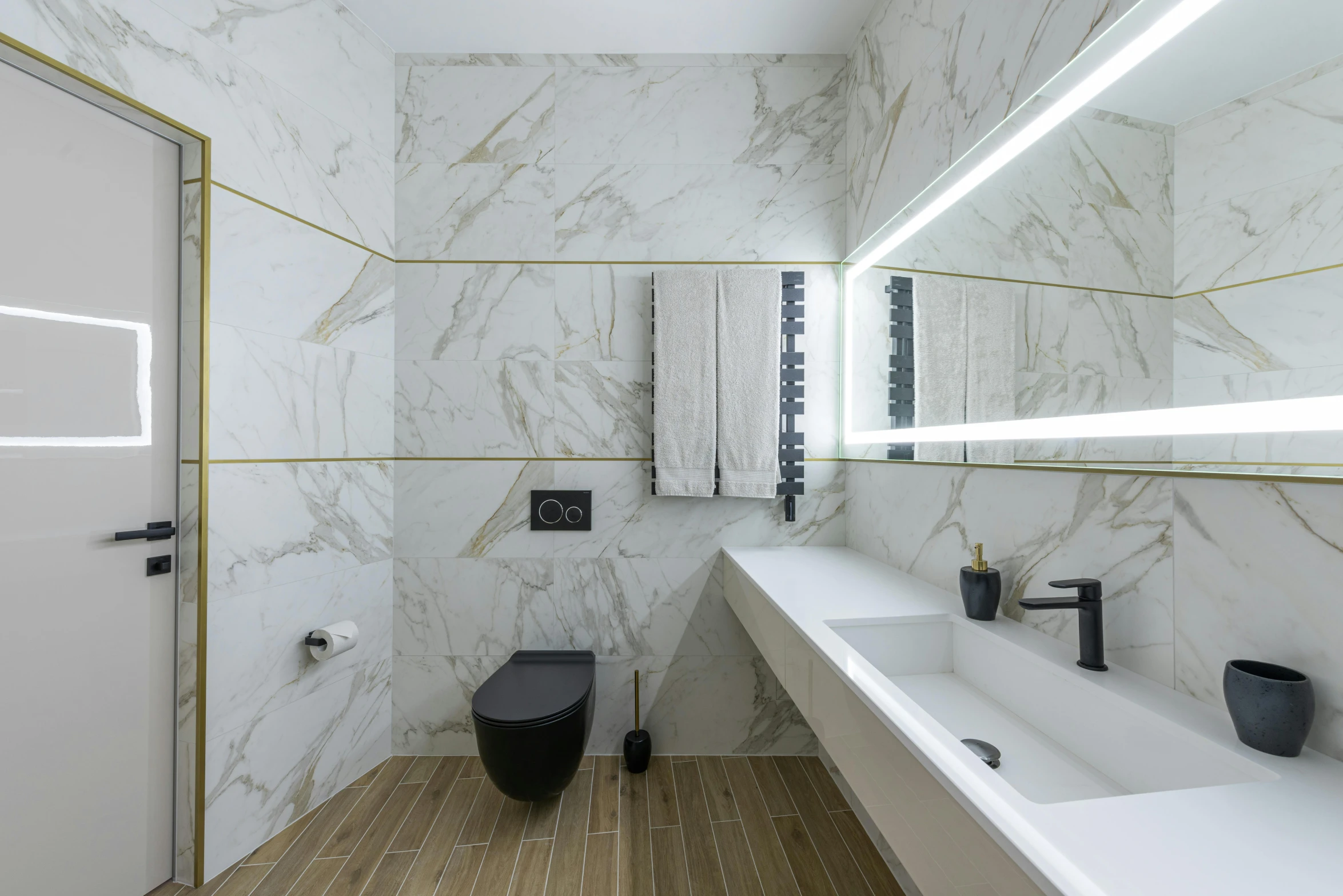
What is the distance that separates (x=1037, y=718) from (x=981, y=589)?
0.86ft

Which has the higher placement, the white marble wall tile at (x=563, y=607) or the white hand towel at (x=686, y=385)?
the white hand towel at (x=686, y=385)

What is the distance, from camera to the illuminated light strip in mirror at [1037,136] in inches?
31.7

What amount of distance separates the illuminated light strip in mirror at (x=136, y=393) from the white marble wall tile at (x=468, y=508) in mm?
751

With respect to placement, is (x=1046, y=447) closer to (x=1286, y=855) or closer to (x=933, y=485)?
(x=933, y=485)

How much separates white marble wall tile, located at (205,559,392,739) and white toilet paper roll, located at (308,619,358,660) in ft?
0.17

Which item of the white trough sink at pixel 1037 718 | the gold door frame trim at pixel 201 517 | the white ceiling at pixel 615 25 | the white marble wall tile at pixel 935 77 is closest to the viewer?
the white trough sink at pixel 1037 718

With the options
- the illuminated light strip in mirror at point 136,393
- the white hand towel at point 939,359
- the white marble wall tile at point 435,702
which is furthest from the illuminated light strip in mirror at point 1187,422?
the illuminated light strip in mirror at point 136,393

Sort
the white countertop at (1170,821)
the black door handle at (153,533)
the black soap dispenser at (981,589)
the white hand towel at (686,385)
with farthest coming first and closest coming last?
the white hand towel at (686,385), the black door handle at (153,533), the black soap dispenser at (981,589), the white countertop at (1170,821)

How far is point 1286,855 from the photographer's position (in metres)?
0.52

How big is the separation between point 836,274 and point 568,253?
1.01 meters

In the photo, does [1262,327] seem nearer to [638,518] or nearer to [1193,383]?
[1193,383]

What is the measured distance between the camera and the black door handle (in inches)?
52.0

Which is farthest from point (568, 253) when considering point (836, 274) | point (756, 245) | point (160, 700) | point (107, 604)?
point (160, 700)

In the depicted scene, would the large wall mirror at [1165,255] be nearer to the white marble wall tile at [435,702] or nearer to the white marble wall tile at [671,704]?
the white marble wall tile at [671,704]
